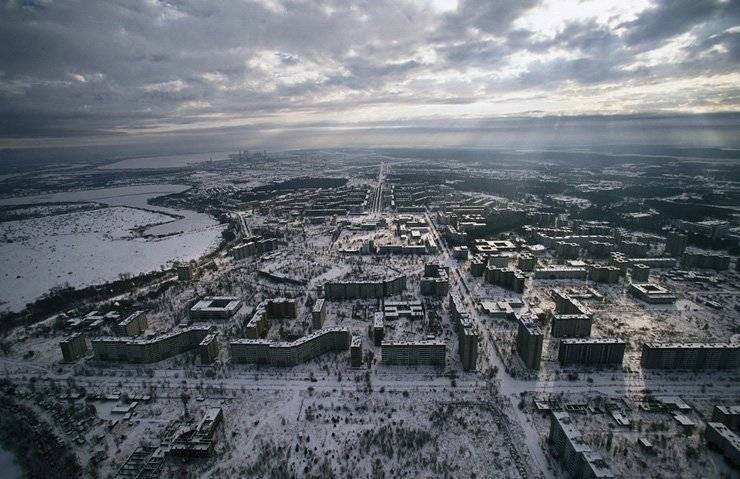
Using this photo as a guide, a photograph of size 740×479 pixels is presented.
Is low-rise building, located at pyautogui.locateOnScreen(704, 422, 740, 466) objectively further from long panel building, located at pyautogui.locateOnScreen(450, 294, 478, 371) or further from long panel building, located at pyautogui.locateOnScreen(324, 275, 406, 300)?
long panel building, located at pyautogui.locateOnScreen(324, 275, 406, 300)

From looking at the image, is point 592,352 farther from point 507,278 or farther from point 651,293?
point 651,293

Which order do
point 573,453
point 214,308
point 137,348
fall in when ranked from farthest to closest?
point 214,308, point 137,348, point 573,453

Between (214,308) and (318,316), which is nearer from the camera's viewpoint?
(318,316)

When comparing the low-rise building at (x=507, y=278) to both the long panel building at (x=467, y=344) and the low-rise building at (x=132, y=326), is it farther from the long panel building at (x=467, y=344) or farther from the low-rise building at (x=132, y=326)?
the low-rise building at (x=132, y=326)

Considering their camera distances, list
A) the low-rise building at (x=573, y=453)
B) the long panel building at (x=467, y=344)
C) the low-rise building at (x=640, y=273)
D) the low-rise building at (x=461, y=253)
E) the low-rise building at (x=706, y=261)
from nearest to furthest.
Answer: the low-rise building at (x=573, y=453)
the long panel building at (x=467, y=344)
the low-rise building at (x=640, y=273)
the low-rise building at (x=706, y=261)
the low-rise building at (x=461, y=253)

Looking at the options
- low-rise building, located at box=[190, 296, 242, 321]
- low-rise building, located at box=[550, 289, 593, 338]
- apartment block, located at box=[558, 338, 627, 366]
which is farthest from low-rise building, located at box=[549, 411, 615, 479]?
low-rise building, located at box=[190, 296, 242, 321]

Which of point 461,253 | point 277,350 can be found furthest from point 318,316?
point 461,253

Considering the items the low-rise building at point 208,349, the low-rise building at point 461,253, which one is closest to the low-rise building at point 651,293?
the low-rise building at point 461,253

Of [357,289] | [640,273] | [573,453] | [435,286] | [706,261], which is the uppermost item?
[640,273]

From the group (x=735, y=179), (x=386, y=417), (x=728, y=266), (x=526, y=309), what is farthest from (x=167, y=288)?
(x=735, y=179)
